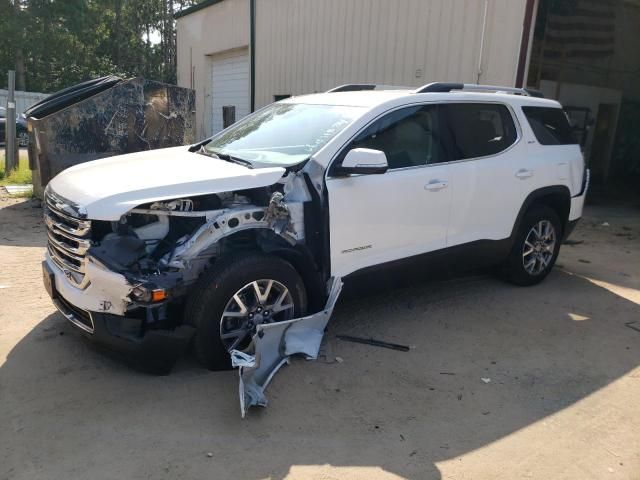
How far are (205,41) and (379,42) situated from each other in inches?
321

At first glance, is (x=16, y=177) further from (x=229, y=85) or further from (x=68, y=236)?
(x=68, y=236)

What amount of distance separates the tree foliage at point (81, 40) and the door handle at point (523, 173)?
3150 centimetres

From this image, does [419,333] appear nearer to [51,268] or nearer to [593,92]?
[51,268]

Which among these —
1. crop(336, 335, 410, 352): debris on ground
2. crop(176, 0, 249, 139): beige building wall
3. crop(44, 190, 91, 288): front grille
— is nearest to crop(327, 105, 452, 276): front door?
crop(336, 335, 410, 352): debris on ground

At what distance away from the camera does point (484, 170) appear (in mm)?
4609

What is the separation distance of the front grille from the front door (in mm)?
1574

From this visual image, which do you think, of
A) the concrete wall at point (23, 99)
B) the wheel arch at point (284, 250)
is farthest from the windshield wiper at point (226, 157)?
the concrete wall at point (23, 99)

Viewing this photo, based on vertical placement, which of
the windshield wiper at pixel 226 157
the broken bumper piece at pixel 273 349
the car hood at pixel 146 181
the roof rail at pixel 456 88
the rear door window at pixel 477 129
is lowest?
the broken bumper piece at pixel 273 349

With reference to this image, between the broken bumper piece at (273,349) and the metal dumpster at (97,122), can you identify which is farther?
the metal dumpster at (97,122)

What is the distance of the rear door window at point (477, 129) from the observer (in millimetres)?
4488

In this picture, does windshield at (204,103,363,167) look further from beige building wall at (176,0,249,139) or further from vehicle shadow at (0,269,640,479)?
beige building wall at (176,0,249,139)

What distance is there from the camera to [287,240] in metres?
3.56

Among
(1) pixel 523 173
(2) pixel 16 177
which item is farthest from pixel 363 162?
(2) pixel 16 177

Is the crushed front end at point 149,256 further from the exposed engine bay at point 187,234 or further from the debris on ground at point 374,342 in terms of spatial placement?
the debris on ground at point 374,342
